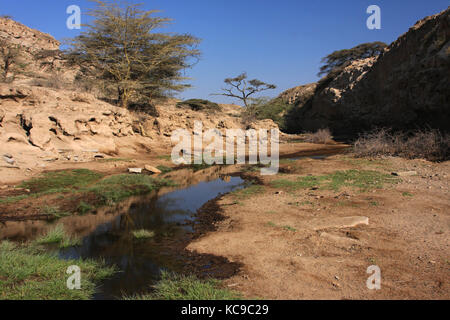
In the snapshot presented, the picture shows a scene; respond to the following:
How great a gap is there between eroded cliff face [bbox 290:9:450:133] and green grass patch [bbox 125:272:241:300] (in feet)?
36.4

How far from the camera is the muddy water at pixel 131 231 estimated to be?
3.37 meters

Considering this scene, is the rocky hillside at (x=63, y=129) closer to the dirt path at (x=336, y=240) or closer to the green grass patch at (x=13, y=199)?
the green grass patch at (x=13, y=199)

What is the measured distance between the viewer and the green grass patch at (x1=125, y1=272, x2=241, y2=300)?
8.83ft

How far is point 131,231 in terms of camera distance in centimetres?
488

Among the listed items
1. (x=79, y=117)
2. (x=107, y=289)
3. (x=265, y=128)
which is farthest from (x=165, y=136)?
(x=107, y=289)

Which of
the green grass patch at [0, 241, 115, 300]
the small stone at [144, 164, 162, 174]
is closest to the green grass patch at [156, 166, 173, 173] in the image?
the small stone at [144, 164, 162, 174]

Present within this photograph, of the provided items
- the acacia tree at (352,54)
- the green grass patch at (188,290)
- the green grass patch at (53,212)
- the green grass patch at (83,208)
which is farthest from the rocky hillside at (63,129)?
the acacia tree at (352,54)

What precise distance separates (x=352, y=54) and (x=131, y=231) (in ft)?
88.7

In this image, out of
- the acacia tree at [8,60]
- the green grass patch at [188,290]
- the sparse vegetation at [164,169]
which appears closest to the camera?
the green grass patch at [188,290]

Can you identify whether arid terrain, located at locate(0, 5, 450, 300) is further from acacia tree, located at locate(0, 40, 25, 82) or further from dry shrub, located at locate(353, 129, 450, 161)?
acacia tree, located at locate(0, 40, 25, 82)

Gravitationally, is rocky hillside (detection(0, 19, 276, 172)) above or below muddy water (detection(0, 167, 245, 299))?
above

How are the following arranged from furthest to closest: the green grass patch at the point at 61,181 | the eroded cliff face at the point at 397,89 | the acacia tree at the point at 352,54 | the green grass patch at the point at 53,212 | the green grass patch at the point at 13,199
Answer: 1. the acacia tree at the point at 352,54
2. the eroded cliff face at the point at 397,89
3. the green grass patch at the point at 61,181
4. the green grass patch at the point at 13,199
5. the green grass patch at the point at 53,212

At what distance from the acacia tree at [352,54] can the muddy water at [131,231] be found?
2175 centimetres
